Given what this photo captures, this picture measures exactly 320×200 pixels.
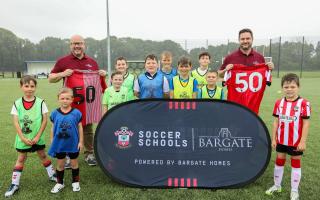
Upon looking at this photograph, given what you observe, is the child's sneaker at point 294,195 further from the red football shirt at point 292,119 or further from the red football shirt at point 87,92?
the red football shirt at point 87,92

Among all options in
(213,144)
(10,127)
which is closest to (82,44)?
(213,144)

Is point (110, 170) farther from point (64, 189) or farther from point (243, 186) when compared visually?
point (243, 186)

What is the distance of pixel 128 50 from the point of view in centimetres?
5397

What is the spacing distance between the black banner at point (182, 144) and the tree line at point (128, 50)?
81.6 ft

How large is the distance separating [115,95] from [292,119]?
247 centimetres

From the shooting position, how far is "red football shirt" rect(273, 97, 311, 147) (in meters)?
3.51

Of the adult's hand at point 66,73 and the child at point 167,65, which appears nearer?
the adult's hand at point 66,73

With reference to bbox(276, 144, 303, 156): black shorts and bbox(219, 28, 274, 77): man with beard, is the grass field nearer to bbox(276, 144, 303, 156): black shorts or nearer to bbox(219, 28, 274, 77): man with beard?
bbox(276, 144, 303, 156): black shorts

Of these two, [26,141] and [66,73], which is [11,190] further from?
[66,73]

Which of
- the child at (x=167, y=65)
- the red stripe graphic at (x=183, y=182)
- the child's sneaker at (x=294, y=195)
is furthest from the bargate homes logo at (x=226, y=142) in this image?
the child at (x=167, y=65)

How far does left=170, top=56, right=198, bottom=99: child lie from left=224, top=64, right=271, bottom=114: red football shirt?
0.60m

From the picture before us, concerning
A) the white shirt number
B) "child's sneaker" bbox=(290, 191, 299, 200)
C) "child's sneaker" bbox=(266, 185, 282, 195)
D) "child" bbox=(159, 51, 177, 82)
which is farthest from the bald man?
"child's sneaker" bbox=(290, 191, 299, 200)

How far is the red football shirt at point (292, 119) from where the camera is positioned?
3506 millimetres

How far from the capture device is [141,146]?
3.89 metres
